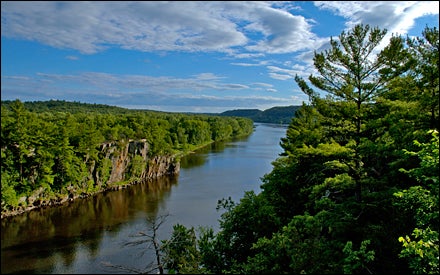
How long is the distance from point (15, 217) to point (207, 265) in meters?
19.6

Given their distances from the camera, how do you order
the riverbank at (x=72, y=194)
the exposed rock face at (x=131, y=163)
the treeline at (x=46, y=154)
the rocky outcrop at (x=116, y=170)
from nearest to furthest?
the treeline at (x=46, y=154)
the riverbank at (x=72, y=194)
the rocky outcrop at (x=116, y=170)
the exposed rock face at (x=131, y=163)

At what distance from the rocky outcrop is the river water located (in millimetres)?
1327

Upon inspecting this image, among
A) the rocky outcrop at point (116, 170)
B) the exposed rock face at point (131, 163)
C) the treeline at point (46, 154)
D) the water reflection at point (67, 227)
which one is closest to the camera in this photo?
the water reflection at point (67, 227)

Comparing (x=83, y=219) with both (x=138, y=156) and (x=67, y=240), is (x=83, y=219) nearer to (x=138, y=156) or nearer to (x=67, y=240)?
(x=67, y=240)

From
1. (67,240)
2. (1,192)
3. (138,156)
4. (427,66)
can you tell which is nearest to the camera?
(427,66)

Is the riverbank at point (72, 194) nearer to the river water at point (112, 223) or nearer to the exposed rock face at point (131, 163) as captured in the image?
the exposed rock face at point (131, 163)

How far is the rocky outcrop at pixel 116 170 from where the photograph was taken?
2799 centimetres

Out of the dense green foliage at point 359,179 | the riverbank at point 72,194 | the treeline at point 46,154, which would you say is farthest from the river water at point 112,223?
the dense green foliage at point 359,179

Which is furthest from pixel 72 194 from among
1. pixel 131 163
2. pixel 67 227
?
pixel 131 163

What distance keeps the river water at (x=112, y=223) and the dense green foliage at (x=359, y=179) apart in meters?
3.43

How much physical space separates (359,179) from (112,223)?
58.4ft

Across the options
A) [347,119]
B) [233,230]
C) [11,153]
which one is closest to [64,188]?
[11,153]

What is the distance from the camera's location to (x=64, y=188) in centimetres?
2981

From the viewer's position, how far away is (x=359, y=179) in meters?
11.3
